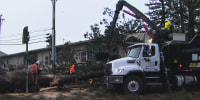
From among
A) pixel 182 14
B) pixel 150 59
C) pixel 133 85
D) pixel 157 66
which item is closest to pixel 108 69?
pixel 133 85

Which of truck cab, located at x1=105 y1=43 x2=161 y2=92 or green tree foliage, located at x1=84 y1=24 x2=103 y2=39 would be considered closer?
truck cab, located at x1=105 y1=43 x2=161 y2=92

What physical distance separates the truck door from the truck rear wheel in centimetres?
78

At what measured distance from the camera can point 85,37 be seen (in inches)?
906

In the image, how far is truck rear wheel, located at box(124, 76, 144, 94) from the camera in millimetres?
11312

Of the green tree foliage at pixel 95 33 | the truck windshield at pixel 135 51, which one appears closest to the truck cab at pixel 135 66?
the truck windshield at pixel 135 51

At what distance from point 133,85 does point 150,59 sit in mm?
1581

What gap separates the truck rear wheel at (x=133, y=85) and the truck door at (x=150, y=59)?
779 mm

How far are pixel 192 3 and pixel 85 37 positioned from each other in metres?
11.6

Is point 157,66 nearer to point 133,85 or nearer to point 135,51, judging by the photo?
point 135,51

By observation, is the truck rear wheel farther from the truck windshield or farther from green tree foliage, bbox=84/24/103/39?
green tree foliage, bbox=84/24/103/39

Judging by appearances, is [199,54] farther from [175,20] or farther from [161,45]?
[175,20]


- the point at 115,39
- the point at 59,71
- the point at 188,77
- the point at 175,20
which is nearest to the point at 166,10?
the point at 175,20

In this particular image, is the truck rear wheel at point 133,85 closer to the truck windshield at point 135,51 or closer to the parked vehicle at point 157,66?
the parked vehicle at point 157,66

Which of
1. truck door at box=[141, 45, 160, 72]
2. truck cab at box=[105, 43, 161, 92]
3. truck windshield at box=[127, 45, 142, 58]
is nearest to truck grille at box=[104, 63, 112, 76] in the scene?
truck cab at box=[105, 43, 161, 92]
